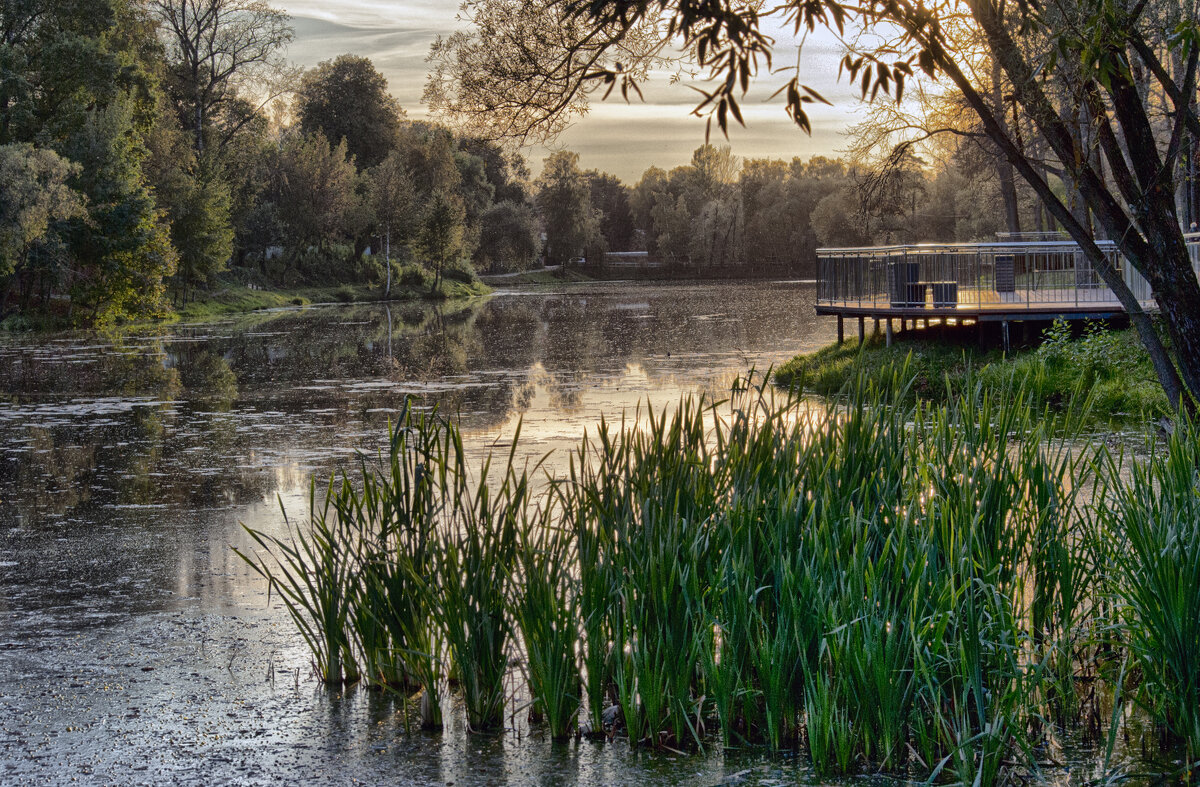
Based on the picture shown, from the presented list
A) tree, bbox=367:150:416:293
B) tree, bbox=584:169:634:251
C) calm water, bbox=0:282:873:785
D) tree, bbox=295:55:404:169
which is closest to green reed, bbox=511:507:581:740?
calm water, bbox=0:282:873:785

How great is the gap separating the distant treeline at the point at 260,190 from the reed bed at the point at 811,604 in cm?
562

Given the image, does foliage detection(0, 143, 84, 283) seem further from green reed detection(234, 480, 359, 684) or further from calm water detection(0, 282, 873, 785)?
green reed detection(234, 480, 359, 684)

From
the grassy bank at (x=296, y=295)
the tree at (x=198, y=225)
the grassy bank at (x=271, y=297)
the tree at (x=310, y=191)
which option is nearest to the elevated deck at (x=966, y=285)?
the grassy bank at (x=271, y=297)

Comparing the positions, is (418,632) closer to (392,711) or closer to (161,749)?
(392,711)

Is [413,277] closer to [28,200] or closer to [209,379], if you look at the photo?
[28,200]

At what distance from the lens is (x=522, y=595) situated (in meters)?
4.59

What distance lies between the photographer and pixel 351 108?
220ft

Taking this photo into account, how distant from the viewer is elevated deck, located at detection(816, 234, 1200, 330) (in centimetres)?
1769

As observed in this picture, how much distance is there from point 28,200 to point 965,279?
24040 mm

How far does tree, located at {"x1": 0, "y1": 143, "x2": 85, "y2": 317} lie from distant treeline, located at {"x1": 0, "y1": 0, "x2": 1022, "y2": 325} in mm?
56

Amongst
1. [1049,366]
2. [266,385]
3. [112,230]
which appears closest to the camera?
[1049,366]

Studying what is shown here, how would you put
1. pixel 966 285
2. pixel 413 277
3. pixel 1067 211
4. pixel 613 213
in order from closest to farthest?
pixel 1067 211 → pixel 966 285 → pixel 413 277 → pixel 613 213

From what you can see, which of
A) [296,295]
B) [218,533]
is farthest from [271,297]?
[218,533]

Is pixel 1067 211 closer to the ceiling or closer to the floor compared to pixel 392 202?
closer to the floor
